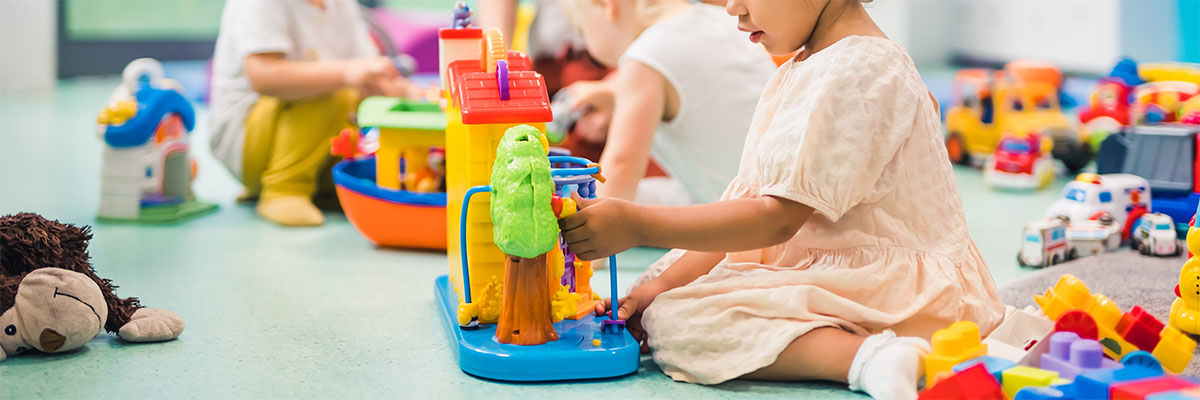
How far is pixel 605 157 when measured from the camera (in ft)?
4.98

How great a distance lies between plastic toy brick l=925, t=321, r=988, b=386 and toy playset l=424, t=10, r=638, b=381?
0.86 feet

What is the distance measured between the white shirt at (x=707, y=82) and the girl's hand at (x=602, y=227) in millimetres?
605

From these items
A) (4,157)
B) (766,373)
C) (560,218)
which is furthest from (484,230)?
(4,157)

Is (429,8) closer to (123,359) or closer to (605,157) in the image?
(605,157)

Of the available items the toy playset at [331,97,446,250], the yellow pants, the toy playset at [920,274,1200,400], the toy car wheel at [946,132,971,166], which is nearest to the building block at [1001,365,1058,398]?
the toy playset at [920,274,1200,400]

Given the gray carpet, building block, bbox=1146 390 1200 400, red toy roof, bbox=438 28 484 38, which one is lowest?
the gray carpet

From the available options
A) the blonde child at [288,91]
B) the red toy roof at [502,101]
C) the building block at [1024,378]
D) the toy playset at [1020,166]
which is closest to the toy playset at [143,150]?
the blonde child at [288,91]

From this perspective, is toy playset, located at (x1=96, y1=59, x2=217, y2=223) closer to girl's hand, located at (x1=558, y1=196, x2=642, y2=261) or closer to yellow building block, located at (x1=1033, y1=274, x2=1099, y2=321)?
girl's hand, located at (x1=558, y1=196, x2=642, y2=261)

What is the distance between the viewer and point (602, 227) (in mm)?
929

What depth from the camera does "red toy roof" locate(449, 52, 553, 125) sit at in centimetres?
107

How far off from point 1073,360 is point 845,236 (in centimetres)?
23

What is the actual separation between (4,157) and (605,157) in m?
1.61

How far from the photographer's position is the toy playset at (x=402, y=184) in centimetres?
159

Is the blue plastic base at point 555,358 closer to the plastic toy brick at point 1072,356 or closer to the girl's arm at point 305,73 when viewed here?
the plastic toy brick at point 1072,356
